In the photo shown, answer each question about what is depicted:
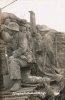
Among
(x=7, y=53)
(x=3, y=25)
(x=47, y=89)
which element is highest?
(x=3, y=25)

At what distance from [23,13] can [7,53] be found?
2.78 feet

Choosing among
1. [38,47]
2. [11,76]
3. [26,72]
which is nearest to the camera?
[11,76]

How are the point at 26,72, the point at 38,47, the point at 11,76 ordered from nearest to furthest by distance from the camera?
the point at 11,76
the point at 26,72
the point at 38,47

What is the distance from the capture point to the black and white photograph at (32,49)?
4.69m

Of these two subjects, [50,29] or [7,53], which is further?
[50,29]

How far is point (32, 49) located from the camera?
16.9 ft

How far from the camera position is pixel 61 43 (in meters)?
5.58

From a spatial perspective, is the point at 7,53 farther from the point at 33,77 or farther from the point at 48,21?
the point at 48,21

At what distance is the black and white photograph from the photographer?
4.69 m

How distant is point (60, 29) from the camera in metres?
5.61

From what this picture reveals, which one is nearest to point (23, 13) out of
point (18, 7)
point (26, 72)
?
point (18, 7)

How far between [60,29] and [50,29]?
17 centimetres

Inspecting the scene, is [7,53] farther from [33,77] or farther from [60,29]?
[60,29]

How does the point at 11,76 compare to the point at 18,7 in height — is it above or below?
below
